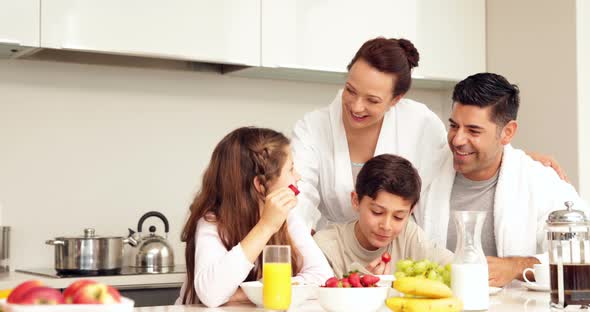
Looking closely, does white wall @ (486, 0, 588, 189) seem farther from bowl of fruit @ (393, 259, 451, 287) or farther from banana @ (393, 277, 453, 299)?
banana @ (393, 277, 453, 299)

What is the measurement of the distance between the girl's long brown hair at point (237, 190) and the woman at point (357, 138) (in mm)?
463

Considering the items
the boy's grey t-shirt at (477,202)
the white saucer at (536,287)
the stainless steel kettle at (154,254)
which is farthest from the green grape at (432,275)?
the stainless steel kettle at (154,254)

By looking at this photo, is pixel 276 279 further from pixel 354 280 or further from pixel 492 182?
pixel 492 182

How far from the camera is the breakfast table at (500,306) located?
5.94 ft

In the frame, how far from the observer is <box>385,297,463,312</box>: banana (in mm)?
1616

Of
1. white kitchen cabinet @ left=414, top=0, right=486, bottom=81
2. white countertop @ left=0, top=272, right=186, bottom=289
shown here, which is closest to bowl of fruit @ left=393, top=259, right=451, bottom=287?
white countertop @ left=0, top=272, right=186, bottom=289

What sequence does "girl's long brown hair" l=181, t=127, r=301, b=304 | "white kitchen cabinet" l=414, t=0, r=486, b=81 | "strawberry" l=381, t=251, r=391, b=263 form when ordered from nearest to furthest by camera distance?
"girl's long brown hair" l=181, t=127, r=301, b=304 → "strawberry" l=381, t=251, r=391, b=263 → "white kitchen cabinet" l=414, t=0, r=486, b=81

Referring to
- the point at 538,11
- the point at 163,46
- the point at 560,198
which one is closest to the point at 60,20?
the point at 163,46

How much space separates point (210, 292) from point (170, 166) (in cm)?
160

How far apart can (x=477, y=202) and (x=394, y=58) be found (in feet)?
1.86

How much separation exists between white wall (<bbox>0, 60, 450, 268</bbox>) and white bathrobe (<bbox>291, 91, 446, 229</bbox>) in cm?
79

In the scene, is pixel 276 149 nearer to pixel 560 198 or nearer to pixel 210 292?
pixel 210 292

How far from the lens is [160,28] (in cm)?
310

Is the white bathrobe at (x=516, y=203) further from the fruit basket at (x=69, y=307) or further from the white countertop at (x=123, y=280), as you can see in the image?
the fruit basket at (x=69, y=307)
